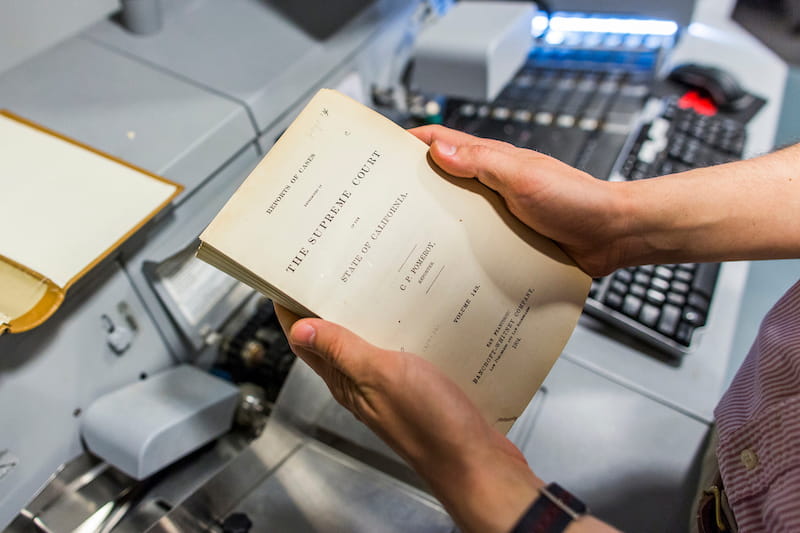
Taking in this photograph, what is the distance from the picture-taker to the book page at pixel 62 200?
1.65 feet

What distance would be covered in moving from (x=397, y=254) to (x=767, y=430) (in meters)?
0.34

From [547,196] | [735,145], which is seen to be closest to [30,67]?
[547,196]

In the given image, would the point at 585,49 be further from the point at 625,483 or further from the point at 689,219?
the point at 625,483

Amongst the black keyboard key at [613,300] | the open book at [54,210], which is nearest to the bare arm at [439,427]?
the open book at [54,210]

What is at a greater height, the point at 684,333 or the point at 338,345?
the point at 684,333

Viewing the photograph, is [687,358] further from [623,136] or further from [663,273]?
[623,136]

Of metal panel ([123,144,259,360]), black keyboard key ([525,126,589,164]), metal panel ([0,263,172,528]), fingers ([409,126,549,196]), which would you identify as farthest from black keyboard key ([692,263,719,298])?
metal panel ([0,263,172,528])

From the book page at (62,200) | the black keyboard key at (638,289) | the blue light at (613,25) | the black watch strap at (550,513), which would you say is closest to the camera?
the black watch strap at (550,513)

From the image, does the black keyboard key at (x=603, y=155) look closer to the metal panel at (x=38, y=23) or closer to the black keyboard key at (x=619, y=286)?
the black keyboard key at (x=619, y=286)

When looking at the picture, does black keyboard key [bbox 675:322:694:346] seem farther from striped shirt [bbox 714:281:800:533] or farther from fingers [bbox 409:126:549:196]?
fingers [bbox 409:126:549:196]

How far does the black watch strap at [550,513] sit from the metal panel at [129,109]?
490 millimetres

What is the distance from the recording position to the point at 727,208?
1.73ft

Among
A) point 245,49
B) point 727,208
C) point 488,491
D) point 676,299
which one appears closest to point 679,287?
point 676,299

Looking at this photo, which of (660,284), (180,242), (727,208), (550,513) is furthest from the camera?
(660,284)
